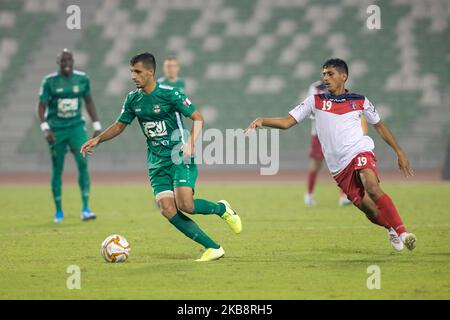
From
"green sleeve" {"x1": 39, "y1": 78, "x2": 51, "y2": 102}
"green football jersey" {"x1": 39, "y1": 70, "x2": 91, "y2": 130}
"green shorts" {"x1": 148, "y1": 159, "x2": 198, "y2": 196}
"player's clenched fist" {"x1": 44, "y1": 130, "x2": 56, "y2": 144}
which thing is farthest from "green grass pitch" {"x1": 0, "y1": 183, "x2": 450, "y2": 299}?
"green sleeve" {"x1": 39, "y1": 78, "x2": 51, "y2": 102}

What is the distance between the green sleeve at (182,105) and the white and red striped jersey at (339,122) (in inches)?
45.7

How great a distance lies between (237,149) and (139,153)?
3821 millimetres

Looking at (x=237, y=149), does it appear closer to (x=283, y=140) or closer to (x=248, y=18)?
(x=283, y=140)

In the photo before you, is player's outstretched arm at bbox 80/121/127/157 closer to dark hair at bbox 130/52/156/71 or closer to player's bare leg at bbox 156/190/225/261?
dark hair at bbox 130/52/156/71

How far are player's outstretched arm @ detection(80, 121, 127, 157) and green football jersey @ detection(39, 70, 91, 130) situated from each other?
4164mm

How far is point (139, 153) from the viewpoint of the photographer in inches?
1022

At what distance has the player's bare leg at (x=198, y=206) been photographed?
9289 mm

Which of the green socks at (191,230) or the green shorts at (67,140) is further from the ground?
the green shorts at (67,140)

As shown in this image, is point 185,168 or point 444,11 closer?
point 185,168

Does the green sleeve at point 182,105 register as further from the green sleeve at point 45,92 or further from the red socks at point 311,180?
the red socks at point 311,180

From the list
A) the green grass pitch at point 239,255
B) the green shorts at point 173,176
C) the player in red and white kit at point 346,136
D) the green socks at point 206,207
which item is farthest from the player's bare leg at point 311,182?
the green shorts at point 173,176

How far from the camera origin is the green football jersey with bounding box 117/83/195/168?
940 centimetres

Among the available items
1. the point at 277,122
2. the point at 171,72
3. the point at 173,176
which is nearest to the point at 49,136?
A: the point at 171,72
